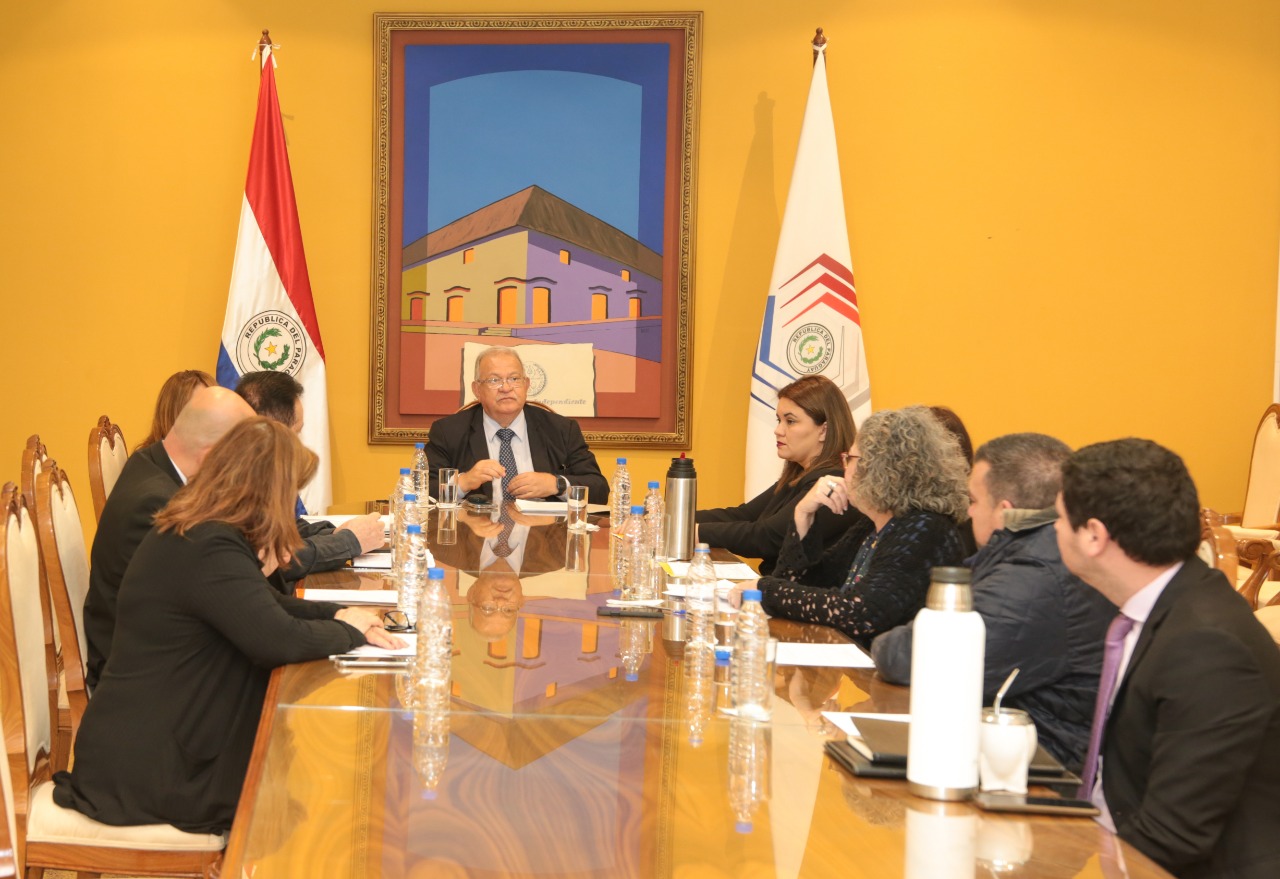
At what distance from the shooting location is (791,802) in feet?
5.13

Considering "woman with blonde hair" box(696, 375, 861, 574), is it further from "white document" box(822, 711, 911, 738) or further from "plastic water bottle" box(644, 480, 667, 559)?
"white document" box(822, 711, 911, 738)

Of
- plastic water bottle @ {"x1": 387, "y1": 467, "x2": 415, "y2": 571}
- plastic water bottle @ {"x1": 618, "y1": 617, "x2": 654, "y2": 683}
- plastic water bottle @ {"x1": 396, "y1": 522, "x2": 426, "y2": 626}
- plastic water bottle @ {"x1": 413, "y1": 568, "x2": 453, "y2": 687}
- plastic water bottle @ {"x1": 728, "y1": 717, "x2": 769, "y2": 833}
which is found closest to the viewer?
plastic water bottle @ {"x1": 728, "y1": 717, "x2": 769, "y2": 833}

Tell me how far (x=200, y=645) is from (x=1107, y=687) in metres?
1.57

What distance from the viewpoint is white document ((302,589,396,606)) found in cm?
282

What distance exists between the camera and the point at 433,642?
2035 mm

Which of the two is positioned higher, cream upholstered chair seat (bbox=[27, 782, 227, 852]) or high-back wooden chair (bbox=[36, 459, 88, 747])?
high-back wooden chair (bbox=[36, 459, 88, 747])

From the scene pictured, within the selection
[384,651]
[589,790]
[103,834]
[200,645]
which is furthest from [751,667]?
[103,834]

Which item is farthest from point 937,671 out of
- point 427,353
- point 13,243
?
point 13,243

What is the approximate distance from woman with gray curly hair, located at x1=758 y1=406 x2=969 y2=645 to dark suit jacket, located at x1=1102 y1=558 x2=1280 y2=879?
84 centimetres

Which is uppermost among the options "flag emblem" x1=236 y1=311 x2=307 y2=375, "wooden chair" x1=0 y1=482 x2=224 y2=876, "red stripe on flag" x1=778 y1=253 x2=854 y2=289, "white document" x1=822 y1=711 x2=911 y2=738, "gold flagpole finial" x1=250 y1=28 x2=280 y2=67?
"gold flagpole finial" x1=250 y1=28 x2=280 y2=67

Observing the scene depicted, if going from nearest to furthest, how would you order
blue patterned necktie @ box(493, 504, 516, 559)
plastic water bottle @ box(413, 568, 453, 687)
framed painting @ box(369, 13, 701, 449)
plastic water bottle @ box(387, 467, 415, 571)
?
1. plastic water bottle @ box(413, 568, 453, 687)
2. plastic water bottle @ box(387, 467, 415, 571)
3. blue patterned necktie @ box(493, 504, 516, 559)
4. framed painting @ box(369, 13, 701, 449)

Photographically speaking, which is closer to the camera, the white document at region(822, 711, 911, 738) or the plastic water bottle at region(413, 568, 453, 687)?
the white document at region(822, 711, 911, 738)

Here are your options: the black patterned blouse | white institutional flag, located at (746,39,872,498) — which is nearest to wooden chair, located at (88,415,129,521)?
the black patterned blouse

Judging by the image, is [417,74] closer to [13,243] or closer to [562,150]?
[562,150]
